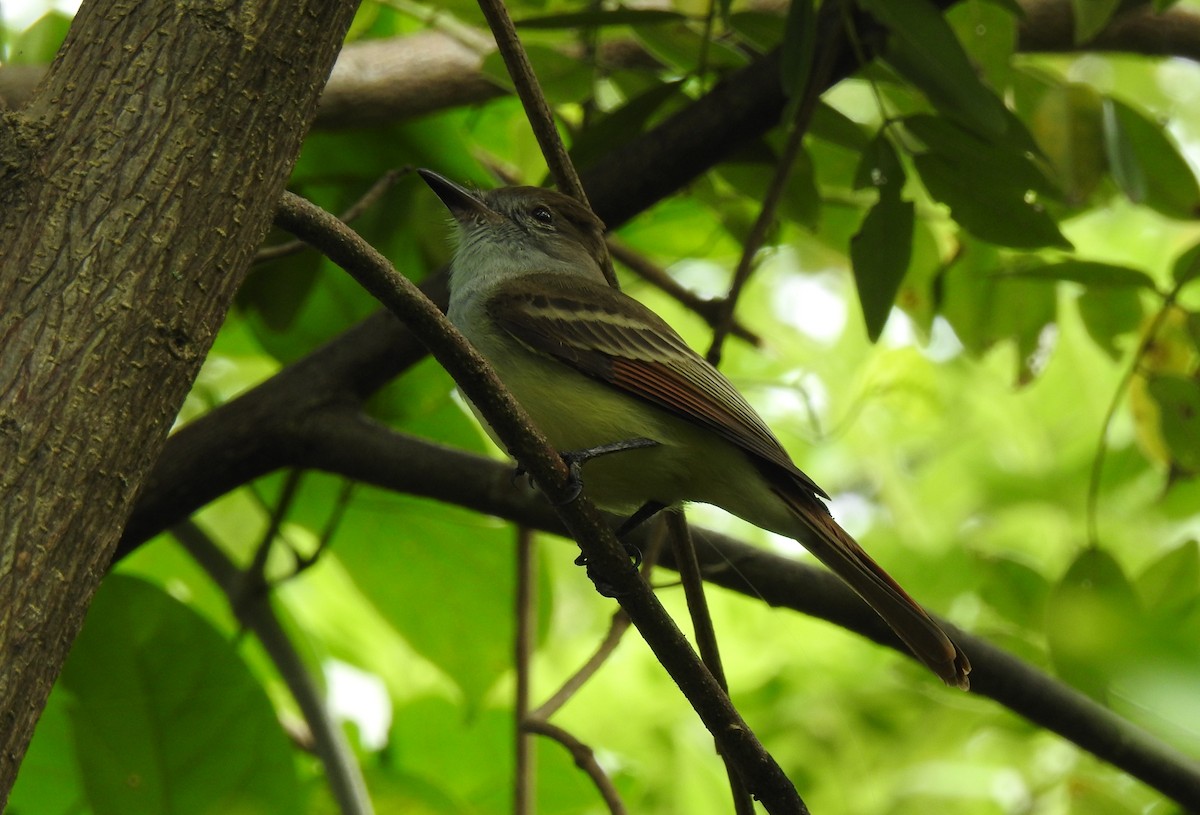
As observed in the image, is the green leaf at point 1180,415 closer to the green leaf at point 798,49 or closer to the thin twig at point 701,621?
the green leaf at point 798,49

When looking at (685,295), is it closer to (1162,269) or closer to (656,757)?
(656,757)

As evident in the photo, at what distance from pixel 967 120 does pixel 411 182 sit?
1.81 m

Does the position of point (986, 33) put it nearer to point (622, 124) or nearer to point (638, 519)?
point (622, 124)

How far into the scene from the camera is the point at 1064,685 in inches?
132

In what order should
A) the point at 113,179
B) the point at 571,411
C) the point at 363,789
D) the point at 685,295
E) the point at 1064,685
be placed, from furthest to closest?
1. the point at 685,295
2. the point at 363,789
3. the point at 1064,685
4. the point at 571,411
5. the point at 113,179

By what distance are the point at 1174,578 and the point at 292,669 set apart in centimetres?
258

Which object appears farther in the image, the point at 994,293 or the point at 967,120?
the point at 994,293

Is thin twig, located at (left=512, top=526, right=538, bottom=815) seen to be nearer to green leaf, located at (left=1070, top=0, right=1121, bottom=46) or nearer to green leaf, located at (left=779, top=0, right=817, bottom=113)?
green leaf, located at (left=779, top=0, right=817, bottom=113)

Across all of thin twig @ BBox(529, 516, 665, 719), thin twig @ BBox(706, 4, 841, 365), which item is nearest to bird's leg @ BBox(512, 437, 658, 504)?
thin twig @ BBox(529, 516, 665, 719)

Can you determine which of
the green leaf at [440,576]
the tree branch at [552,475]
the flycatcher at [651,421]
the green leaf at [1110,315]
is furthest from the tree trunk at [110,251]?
the green leaf at [1110,315]

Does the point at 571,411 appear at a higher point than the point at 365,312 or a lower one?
lower

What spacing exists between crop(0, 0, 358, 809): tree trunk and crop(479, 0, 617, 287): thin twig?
2.75 feet

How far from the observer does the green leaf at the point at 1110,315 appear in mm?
4035

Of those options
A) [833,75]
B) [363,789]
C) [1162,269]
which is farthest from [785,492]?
[1162,269]
